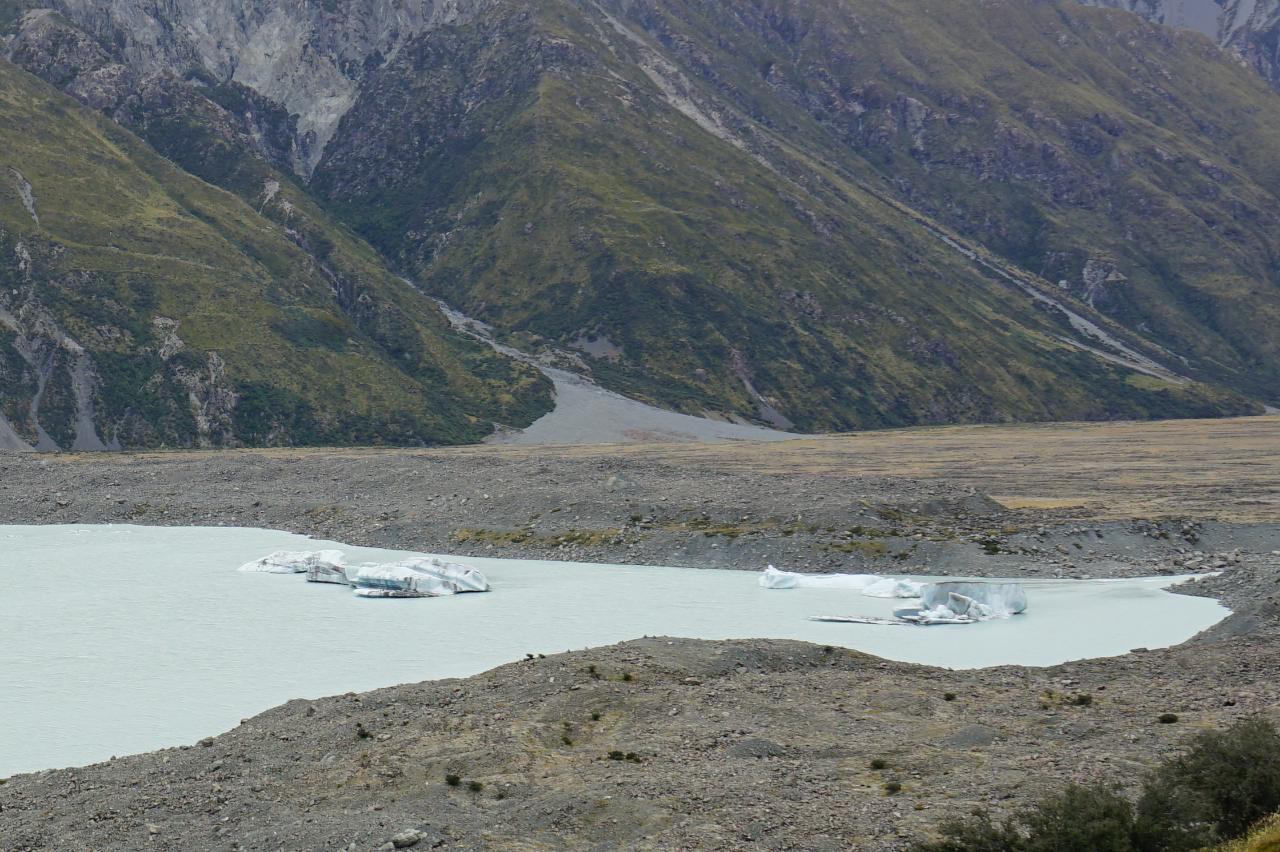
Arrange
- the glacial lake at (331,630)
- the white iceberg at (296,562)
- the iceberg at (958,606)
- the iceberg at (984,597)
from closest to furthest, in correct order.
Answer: the glacial lake at (331,630) → the iceberg at (958,606) → the iceberg at (984,597) → the white iceberg at (296,562)

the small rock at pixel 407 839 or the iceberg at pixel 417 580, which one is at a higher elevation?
the small rock at pixel 407 839

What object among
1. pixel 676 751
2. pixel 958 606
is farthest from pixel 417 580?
pixel 676 751

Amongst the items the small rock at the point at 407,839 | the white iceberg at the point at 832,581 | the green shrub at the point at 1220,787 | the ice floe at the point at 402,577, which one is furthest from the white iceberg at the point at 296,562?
the green shrub at the point at 1220,787

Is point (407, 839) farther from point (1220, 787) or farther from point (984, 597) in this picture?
point (984, 597)

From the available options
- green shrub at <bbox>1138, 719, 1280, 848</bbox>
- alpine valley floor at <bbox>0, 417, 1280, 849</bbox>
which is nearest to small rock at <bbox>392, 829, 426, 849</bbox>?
alpine valley floor at <bbox>0, 417, 1280, 849</bbox>

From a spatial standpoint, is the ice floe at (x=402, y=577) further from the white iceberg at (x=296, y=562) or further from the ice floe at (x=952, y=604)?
the ice floe at (x=952, y=604)

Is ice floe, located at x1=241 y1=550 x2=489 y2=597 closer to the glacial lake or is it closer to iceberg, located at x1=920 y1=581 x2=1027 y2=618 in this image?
the glacial lake
